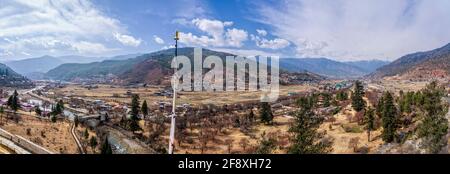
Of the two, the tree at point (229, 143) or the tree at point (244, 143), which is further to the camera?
the tree at point (229, 143)

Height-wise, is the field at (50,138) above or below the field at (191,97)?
below

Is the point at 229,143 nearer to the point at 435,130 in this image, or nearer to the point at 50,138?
the point at 50,138

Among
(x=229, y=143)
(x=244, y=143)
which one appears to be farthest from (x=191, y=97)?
(x=244, y=143)

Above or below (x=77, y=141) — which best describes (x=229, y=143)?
below

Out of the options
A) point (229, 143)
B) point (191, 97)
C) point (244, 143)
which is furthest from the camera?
point (191, 97)

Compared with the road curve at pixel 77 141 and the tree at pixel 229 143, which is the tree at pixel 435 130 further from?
the road curve at pixel 77 141

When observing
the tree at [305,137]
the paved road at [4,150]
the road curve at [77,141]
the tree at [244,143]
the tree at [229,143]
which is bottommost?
the tree at [229,143]

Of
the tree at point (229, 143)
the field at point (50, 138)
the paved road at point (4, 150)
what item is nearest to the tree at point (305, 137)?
the paved road at point (4, 150)

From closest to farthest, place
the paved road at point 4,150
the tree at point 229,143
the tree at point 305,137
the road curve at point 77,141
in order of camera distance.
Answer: the tree at point 305,137 → the paved road at point 4,150 → the road curve at point 77,141 → the tree at point 229,143

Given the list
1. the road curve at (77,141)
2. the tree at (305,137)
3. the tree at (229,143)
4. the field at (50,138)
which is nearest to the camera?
the tree at (305,137)
